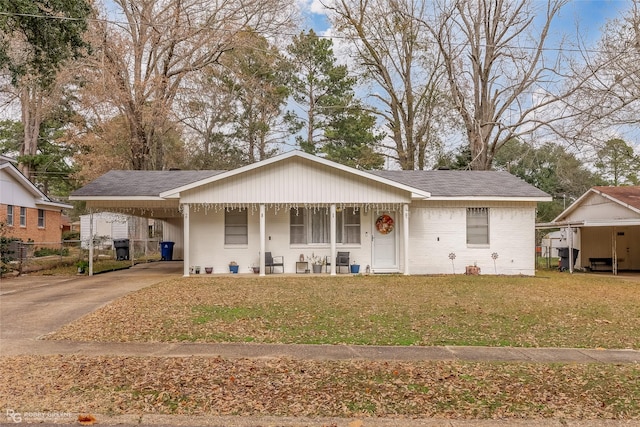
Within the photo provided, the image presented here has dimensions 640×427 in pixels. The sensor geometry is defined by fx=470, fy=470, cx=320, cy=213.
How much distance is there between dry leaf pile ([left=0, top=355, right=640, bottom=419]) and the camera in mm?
4559

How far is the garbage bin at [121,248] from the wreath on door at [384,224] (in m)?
13.6

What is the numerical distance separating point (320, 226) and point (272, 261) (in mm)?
2161

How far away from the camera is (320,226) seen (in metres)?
17.1

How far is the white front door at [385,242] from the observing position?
1698 centimetres

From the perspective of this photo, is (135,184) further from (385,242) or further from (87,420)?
(87,420)

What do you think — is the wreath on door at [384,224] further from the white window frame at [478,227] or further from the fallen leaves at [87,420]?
the fallen leaves at [87,420]

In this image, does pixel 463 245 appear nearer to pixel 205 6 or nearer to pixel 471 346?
pixel 471 346

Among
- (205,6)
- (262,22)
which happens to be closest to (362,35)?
(262,22)

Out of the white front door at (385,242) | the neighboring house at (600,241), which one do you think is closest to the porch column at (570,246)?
the neighboring house at (600,241)

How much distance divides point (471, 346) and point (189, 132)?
1222 inches

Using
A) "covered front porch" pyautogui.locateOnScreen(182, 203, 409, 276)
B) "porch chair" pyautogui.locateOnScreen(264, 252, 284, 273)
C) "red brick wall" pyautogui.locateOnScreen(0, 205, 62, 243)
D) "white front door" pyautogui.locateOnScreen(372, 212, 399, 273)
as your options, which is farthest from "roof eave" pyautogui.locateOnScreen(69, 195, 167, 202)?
"white front door" pyautogui.locateOnScreen(372, 212, 399, 273)

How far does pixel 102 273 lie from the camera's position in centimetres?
1756

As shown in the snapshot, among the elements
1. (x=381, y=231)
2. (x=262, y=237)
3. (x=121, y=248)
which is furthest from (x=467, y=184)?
(x=121, y=248)

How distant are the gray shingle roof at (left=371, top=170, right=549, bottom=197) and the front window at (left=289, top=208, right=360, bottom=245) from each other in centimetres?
231
